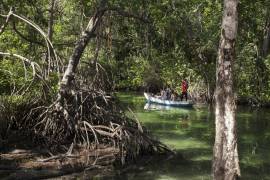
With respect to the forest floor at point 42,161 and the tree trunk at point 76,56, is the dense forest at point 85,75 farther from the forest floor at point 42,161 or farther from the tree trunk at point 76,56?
the forest floor at point 42,161

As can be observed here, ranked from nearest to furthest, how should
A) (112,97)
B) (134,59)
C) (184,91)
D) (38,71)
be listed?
1. (38,71)
2. (112,97)
3. (184,91)
4. (134,59)

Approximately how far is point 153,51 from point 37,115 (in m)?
4.53

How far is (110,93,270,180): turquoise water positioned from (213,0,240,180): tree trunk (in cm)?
417

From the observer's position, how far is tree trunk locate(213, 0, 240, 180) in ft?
28.2

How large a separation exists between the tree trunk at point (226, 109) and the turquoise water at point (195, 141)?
4171mm

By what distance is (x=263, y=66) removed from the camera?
25641 mm

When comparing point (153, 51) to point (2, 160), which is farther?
point (153, 51)

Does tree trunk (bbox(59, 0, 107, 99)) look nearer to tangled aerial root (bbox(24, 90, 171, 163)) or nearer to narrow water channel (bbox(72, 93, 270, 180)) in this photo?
tangled aerial root (bbox(24, 90, 171, 163))

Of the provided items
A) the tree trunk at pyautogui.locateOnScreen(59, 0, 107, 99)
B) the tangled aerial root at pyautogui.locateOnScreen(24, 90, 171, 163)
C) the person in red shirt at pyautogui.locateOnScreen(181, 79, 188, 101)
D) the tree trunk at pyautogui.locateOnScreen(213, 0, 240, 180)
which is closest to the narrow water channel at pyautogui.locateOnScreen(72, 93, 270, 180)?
the tangled aerial root at pyautogui.locateOnScreen(24, 90, 171, 163)

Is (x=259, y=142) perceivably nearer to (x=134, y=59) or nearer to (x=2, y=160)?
(x=2, y=160)

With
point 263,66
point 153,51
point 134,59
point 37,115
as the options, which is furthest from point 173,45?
point 134,59

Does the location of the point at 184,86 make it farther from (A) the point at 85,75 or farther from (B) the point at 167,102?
(A) the point at 85,75

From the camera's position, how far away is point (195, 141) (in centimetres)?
1823

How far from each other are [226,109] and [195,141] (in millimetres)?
9678
